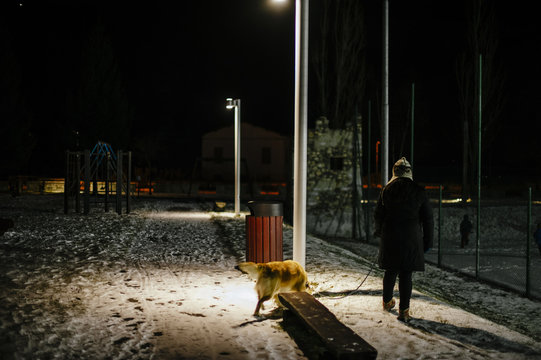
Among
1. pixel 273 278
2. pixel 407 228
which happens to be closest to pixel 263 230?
pixel 273 278

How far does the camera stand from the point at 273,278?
6.11 meters

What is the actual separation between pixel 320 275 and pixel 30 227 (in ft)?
30.2

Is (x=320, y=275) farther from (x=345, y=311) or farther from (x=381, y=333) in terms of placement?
(x=381, y=333)

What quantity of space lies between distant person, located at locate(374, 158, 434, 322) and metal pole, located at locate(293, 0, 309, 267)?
5.42 feet

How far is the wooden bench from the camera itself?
13.6 ft

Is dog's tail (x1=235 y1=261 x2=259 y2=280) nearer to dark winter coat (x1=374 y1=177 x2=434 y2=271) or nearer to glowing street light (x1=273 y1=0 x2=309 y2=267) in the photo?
glowing street light (x1=273 y1=0 x2=309 y2=267)

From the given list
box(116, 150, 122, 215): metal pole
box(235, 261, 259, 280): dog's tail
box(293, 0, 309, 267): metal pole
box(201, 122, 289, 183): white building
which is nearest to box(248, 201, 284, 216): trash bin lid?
box(293, 0, 309, 267): metal pole

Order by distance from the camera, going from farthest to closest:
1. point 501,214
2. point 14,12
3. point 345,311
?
point 14,12, point 501,214, point 345,311

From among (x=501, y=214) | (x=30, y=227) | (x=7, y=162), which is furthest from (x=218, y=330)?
(x=7, y=162)

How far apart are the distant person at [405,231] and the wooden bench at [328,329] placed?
1.00m

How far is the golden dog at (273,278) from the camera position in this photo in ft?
19.7

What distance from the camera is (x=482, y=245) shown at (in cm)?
2119

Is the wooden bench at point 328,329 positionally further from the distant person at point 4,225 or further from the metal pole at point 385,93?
the metal pole at point 385,93

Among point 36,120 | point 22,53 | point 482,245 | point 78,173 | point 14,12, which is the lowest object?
point 482,245
